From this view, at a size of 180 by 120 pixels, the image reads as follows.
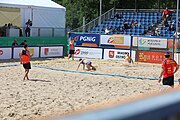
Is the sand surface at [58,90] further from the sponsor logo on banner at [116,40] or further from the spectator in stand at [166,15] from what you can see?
the spectator in stand at [166,15]

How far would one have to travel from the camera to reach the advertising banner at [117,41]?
966 inches

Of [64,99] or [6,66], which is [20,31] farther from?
[64,99]

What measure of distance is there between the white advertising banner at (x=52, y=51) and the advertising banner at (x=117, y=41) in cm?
295

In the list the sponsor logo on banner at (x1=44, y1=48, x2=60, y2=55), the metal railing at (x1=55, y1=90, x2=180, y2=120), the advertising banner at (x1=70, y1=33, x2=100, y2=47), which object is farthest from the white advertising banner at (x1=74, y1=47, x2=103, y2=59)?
the metal railing at (x1=55, y1=90, x2=180, y2=120)

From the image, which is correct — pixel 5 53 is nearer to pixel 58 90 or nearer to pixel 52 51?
pixel 52 51

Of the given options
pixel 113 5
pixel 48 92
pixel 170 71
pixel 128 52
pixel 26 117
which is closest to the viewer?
pixel 26 117

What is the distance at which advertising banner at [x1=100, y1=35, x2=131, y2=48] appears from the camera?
24.5m

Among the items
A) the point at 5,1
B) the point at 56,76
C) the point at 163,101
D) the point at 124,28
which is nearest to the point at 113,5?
the point at 124,28

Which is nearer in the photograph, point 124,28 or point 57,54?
point 57,54

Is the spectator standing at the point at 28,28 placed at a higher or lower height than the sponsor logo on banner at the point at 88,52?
higher

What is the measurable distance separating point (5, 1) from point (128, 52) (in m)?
10.6

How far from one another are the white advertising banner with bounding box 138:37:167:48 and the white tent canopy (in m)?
10.5

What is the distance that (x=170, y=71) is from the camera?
991cm

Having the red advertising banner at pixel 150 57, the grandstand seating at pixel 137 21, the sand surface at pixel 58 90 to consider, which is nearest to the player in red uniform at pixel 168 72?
the sand surface at pixel 58 90
